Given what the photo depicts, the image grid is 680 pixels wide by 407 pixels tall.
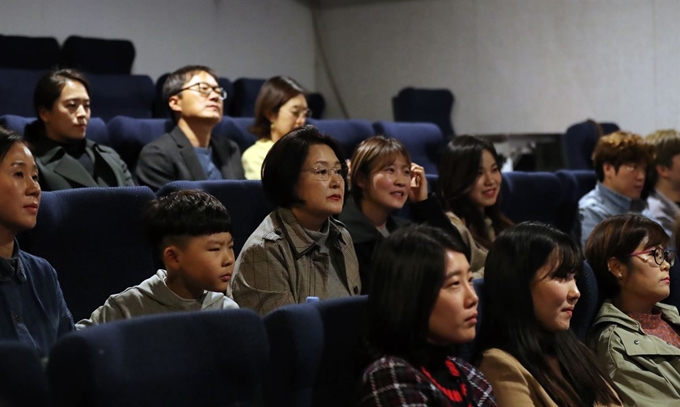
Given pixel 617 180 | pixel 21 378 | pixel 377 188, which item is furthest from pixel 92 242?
pixel 617 180

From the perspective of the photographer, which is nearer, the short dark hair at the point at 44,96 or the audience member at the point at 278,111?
the short dark hair at the point at 44,96

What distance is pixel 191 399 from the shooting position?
124 cm

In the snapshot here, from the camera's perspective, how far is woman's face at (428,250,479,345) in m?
1.53

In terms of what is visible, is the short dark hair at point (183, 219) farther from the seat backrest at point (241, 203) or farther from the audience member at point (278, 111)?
the audience member at point (278, 111)

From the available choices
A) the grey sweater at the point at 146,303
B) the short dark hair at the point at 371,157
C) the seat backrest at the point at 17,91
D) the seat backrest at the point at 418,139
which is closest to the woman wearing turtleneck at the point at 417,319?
the grey sweater at the point at 146,303

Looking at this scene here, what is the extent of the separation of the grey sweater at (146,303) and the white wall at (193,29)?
10.2ft

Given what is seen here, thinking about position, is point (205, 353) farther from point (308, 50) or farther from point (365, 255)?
point (308, 50)

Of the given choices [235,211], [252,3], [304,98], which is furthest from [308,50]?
[235,211]

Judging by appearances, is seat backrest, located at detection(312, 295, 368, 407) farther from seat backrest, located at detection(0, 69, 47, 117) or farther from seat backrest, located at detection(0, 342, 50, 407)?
seat backrest, located at detection(0, 69, 47, 117)

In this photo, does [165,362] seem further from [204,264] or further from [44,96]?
[44,96]

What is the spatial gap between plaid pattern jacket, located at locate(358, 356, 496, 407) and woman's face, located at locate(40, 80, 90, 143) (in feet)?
6.08

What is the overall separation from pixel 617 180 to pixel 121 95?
2.29 m

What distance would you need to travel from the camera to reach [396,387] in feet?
4.68

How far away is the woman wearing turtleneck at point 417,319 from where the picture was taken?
1.44 m
